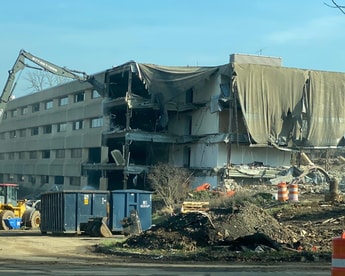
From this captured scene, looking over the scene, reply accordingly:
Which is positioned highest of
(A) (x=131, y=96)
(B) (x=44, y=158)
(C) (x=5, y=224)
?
(A) (x=131, y=96)

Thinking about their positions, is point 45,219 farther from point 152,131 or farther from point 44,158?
point 44,158

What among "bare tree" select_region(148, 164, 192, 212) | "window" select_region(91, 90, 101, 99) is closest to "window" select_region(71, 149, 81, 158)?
"window" select_region(91, 90, 101, 99)

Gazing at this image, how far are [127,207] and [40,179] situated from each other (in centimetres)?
5008

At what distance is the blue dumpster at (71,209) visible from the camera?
29156 millimetres

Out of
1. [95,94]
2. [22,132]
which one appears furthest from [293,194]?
[22,132]

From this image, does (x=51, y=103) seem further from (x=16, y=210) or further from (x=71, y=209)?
(x=71, y=209)

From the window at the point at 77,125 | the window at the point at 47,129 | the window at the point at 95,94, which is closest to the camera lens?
the window at the point at 95,94

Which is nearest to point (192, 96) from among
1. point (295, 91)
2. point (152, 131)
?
point (152, 131)

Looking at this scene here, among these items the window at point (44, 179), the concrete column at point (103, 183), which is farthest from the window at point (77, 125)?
the concrete column at point (103, 183)

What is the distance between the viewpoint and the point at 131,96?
54.6 metres

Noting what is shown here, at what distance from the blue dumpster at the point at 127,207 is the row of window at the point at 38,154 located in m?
37.0

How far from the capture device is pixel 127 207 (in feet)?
97.3

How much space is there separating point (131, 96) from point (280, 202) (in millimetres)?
23264

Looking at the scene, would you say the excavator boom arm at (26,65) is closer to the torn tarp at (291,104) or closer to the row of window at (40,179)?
the row of window at (40,179)
